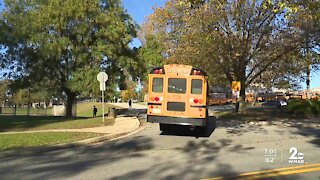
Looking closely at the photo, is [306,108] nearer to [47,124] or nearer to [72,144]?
[47,124]

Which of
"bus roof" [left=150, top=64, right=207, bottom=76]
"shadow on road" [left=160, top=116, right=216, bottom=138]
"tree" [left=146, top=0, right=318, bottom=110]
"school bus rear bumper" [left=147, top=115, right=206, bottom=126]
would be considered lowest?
"shadow on road" [left=160, top=116, right=216, bottom=138]


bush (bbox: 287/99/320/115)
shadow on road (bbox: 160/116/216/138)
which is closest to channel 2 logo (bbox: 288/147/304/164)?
shadow on road (bbox: 160/116/216/138)

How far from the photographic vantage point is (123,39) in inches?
1213

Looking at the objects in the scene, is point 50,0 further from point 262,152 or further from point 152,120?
point 262,152

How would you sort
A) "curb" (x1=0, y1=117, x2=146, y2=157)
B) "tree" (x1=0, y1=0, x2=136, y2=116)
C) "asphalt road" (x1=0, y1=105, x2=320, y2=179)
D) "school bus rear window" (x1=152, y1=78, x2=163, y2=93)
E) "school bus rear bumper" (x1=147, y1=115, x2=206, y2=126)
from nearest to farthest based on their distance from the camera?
"asphalt road" (x1=0, y1=105, x2=320, y2=179), "curb" (x1=0, y1=117, x2=146, y2=157), "school bus rear bumper" (x1=147, y1=115, x2=206, y2=126), "school bus rear window" (x1=152, y1=78, x2=163, y2=93), "tree" (x1=0, y1=0, x2=136, y2=116)

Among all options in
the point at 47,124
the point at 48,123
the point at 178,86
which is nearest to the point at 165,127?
the point at 178,86

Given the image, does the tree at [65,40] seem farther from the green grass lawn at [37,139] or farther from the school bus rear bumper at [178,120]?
the school bus rear bumper at [178,120]

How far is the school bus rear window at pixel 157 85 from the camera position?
1594cm

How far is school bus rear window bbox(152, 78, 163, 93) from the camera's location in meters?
15.9

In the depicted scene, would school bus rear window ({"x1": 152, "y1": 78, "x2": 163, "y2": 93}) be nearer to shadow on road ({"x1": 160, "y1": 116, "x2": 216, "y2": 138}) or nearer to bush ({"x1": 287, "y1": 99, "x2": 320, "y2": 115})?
shadow on road ({"x1": 160, "y1": 116, "x2": 216, "y2": 138})

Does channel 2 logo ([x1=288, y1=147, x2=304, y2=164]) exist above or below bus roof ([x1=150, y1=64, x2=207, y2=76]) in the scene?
below

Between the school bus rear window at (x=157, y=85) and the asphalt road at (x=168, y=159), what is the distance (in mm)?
1885

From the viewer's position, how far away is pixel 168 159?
35.1 ft

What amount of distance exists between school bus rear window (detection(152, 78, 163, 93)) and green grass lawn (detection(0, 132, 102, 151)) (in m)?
3.08
